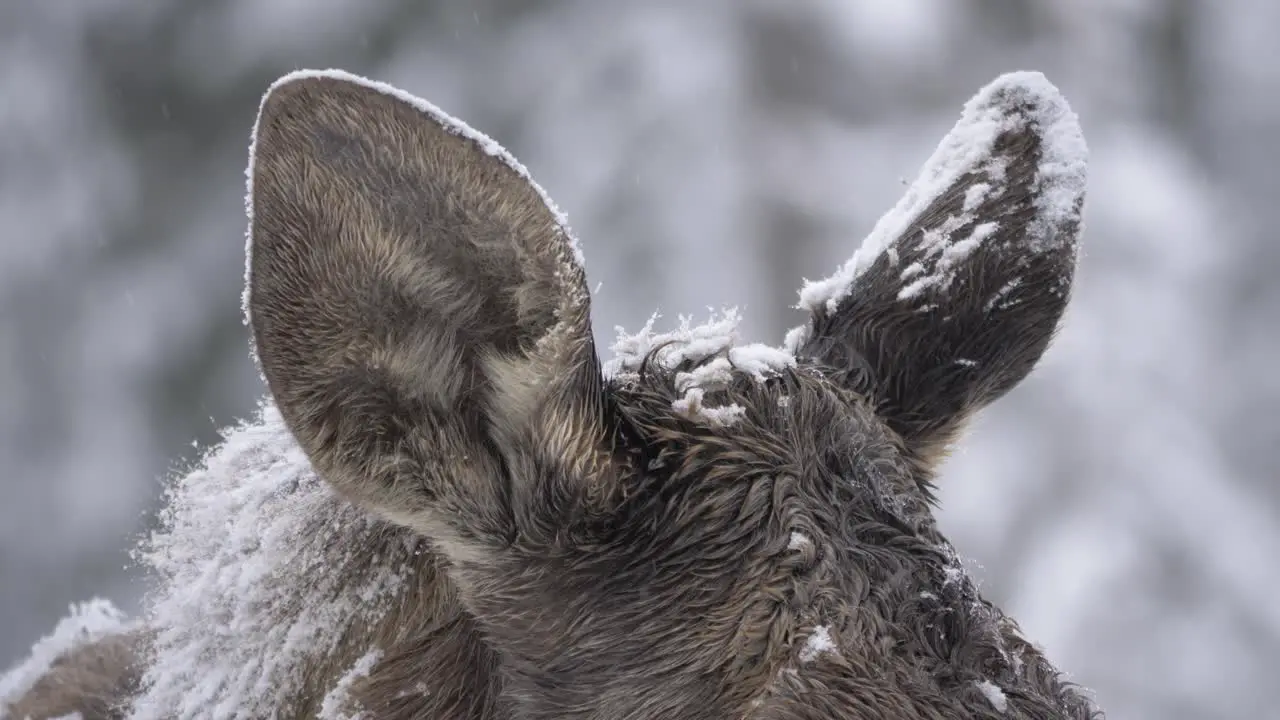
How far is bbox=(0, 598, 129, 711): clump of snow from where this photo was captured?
11.6 ft

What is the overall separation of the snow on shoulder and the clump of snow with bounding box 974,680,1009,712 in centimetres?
99

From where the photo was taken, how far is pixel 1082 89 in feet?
42.0

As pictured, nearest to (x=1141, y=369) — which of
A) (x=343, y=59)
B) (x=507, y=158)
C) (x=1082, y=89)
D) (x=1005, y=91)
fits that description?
(x=1082, y=89)

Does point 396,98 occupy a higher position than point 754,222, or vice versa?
point 754,222

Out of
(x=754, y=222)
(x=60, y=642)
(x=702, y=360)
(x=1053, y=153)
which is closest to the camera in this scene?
(x=702, y=360)

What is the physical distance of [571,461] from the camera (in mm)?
2246

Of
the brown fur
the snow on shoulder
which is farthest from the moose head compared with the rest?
the brown fur

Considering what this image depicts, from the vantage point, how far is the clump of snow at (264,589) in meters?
2.46

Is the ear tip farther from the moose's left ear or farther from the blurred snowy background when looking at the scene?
the blurred snowy background

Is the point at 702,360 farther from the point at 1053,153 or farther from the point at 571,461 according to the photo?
the point at 1053,153

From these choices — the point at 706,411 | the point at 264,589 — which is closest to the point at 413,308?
the point at 706,411

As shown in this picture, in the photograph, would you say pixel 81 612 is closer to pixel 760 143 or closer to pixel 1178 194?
pixel 760 143

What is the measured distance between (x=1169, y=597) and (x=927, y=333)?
8.51 metres

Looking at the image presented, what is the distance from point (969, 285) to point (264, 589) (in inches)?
61.1
